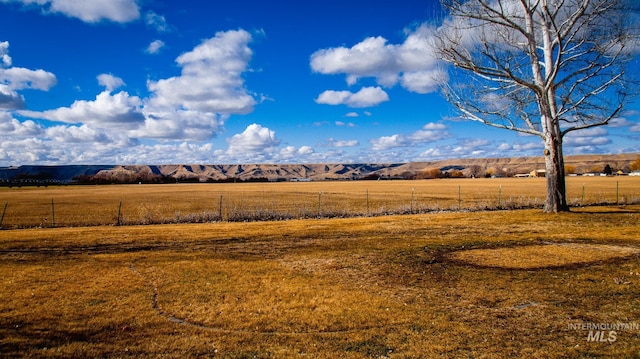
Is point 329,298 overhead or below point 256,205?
overhead

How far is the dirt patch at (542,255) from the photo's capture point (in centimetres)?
1135

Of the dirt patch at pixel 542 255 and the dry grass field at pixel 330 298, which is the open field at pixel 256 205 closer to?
the dry grass field at pixel 330 298

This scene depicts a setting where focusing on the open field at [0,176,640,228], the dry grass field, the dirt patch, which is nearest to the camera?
the dry grass field

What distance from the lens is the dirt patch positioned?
11348 millimetres

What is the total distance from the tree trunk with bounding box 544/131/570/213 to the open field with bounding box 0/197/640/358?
5.41 metres

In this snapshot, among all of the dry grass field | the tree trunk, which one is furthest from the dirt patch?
the tree trunk

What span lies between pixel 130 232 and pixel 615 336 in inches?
810

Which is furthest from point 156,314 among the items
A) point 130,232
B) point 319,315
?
point 130,232

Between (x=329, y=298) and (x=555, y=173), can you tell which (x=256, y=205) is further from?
(x=329, y=298)

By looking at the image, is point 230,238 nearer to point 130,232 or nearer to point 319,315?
point 130,232

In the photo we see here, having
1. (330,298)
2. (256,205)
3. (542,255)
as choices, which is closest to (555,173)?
(542,255)

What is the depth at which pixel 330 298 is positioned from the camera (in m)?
8.58

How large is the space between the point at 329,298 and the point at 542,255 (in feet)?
25.4

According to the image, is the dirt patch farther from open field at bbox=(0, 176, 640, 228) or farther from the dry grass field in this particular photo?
open field at bbox=(0, 176, 640, 228)
